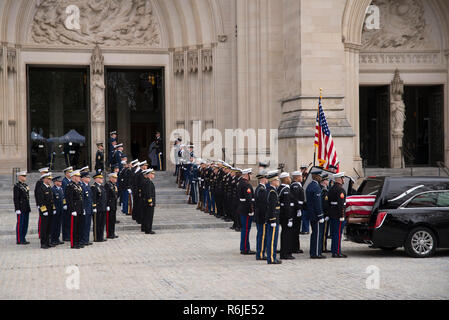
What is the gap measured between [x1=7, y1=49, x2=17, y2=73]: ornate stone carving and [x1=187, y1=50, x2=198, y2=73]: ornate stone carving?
6540 mm

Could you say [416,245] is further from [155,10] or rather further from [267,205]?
[155,10]

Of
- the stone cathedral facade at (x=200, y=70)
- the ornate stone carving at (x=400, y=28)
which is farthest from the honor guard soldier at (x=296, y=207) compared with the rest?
the ornate stone carving at (x=400, y=28)

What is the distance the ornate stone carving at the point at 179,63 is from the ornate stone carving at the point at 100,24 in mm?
949

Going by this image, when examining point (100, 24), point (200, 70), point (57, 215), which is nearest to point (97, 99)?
point (100, 24)

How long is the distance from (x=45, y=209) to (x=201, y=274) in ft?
16.4

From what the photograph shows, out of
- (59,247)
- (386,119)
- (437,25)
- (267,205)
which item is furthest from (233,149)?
(267,205)

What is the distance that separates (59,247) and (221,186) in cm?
587

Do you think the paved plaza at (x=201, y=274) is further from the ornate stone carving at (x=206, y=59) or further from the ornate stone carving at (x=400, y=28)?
the ornate stone carving at (x=400, y=28)

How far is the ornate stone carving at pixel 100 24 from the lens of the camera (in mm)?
26203

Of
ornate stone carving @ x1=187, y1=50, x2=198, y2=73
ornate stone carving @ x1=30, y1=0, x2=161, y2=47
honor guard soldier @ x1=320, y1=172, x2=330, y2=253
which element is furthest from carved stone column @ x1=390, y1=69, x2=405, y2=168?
honor guard soldier @ x1=320, y1=172, x2=330, y2=253

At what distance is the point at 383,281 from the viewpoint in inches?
386

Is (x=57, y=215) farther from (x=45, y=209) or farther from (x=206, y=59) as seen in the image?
(x=206, y=59)

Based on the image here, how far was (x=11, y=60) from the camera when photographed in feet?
83.3

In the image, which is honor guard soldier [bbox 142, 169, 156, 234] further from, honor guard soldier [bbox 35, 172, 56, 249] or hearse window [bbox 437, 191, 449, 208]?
hearse window [bbox 437, 191, 449, 208]
